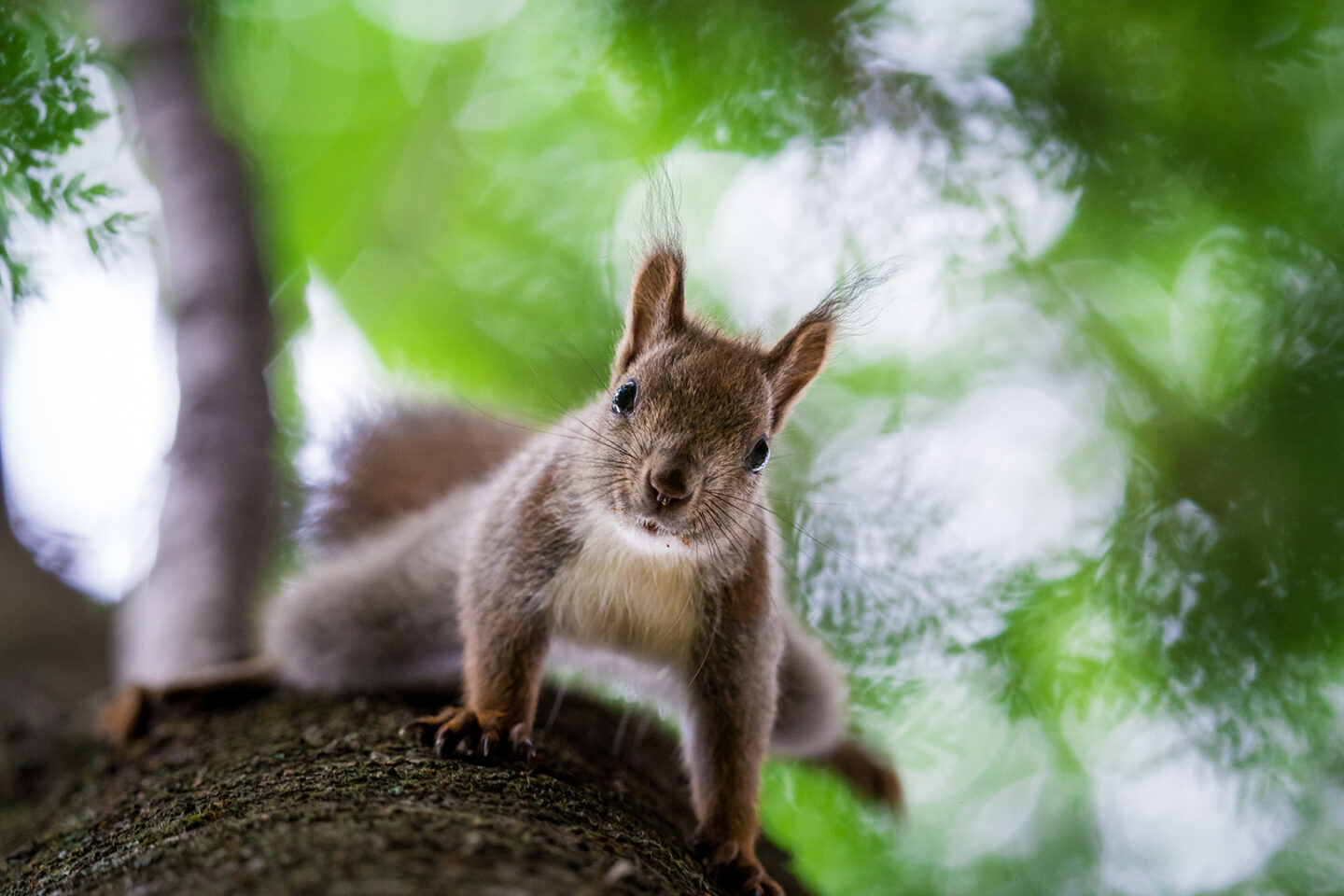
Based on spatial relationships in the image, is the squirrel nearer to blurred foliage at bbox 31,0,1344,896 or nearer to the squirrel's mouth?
the squirrel's mouth

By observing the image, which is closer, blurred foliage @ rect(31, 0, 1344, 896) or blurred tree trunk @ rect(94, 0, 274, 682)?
blurred foliage @ rect(31, 0, 1344, 896)

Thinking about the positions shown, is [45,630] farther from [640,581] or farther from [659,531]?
[659,531]

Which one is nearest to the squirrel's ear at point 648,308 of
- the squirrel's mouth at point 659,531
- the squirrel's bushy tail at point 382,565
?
the squirrel's mouth at point 659,531

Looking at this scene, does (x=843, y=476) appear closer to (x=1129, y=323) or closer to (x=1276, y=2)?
(x=1129, y=323)

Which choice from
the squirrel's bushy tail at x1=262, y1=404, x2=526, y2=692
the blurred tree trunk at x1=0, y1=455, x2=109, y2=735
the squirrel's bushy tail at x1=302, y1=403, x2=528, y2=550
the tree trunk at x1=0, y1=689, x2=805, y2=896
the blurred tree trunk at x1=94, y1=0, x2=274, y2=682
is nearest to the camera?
the tree trunk at x1=0, y1=689, x2=805, y2=896

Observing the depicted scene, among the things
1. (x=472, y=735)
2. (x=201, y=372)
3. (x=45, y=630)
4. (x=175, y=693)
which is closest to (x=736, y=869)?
(x=472, y=735)

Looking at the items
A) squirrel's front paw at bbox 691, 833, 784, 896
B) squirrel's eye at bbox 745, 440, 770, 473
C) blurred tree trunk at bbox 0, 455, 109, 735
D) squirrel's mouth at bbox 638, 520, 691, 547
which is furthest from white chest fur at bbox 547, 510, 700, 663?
blurred tree trunk at bbox 0, 455, 109, 735

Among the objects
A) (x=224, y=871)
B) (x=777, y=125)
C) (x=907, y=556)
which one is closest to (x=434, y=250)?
(x=777, y=125)
